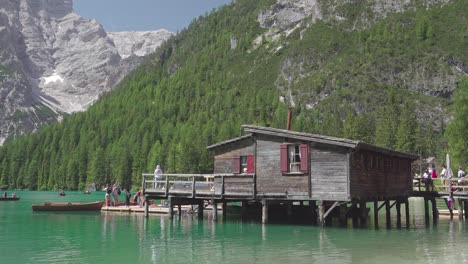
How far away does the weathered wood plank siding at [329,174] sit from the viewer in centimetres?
3006

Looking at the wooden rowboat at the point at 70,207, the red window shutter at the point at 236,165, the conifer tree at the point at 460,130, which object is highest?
the conifer tree at the point at 460,130

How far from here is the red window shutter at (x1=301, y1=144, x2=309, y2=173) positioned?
31.2m

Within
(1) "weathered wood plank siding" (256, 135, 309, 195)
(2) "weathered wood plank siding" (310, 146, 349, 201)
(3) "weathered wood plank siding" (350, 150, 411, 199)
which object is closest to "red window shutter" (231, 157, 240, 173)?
(1) "weathered wood plank siding" (256, 135, 309, 195)

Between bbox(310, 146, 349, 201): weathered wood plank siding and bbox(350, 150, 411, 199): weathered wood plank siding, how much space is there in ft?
1.83

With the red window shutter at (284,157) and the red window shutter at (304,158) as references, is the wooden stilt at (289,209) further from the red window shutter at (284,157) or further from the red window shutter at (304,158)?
the red window shutter at (304,158)

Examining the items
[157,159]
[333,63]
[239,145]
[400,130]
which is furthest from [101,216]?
[333,63]

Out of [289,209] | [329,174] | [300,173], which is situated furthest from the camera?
[289,209]

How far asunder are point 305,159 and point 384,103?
372 ft

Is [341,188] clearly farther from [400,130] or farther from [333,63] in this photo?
[333,63]

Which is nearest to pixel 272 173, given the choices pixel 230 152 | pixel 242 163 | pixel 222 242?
pixel 242 163

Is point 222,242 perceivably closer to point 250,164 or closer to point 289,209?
point 250,164

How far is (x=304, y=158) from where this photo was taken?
31.3 m

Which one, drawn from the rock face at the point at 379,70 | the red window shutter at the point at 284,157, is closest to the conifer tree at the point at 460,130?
the red window shutter at the point at 284,157

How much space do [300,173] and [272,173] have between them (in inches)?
88.4
